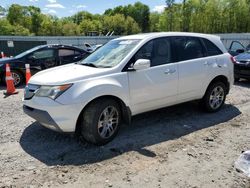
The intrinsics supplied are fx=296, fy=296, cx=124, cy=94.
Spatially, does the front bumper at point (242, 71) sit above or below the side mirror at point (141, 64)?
below

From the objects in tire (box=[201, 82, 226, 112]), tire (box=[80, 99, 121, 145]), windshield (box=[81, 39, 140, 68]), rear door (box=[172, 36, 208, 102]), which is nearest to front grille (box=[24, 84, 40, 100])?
tire (box=[80, 99, 121, 145])

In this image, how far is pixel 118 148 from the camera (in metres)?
4.77

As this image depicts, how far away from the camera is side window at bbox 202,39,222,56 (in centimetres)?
645

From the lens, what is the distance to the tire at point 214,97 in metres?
6.44

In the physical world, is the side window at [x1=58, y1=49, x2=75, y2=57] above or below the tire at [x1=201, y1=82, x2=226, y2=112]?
above

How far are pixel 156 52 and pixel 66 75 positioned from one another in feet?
5.86

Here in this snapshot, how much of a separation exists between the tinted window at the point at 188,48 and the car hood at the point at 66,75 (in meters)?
1.74

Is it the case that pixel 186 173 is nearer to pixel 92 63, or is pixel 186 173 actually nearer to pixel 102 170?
pixel 102 170

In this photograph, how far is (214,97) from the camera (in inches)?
260

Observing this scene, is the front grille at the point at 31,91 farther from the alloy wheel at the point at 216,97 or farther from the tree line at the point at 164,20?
the tree line at the point at 164,20

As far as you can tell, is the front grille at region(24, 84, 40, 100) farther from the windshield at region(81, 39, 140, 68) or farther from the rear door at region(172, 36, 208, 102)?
the rear door at region(172, 36, 208, 102)

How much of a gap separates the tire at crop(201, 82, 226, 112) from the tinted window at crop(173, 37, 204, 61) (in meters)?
0.79

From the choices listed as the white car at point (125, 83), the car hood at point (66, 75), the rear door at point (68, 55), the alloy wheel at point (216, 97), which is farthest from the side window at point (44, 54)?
the alloy wheel at point (216, 97)

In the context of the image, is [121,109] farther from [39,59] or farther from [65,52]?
[65,52]
